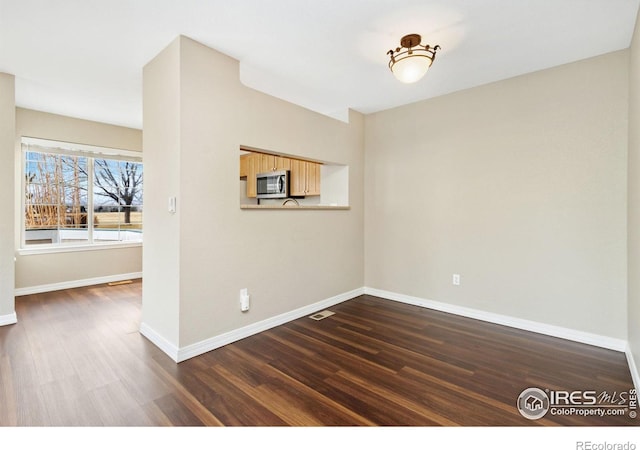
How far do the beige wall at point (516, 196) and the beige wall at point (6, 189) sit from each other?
384 cm

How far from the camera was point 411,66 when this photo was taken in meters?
2.36

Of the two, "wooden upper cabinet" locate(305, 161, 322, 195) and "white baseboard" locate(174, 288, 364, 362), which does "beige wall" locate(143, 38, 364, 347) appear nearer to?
"white baseboard" locate(174, 288, 364, 362)

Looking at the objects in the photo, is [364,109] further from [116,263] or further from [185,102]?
[116,263]

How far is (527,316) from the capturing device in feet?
9.99

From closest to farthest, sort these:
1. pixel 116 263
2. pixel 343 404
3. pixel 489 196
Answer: pixel 343 404, pixel 489 196, pixel 116 263

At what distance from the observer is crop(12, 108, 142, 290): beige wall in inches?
163

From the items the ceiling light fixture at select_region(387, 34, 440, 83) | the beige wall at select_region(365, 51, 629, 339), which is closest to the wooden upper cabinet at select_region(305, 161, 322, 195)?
the beige wall at select_region(365, 51, 629, 339)

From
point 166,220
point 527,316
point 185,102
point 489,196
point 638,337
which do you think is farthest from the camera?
point 489,196

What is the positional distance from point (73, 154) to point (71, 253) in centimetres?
143

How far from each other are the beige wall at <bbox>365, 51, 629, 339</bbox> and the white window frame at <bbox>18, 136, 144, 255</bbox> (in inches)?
157

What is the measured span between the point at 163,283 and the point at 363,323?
1.89 metres

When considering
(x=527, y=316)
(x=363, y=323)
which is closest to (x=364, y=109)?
(x=363, y=323)

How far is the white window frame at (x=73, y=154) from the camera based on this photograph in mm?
4234

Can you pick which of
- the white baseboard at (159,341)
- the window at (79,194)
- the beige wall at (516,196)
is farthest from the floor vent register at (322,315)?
the window at (79,194)
